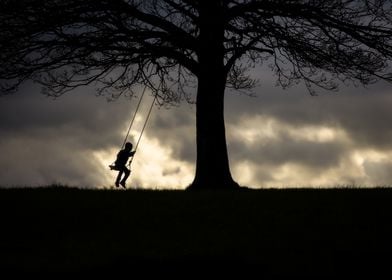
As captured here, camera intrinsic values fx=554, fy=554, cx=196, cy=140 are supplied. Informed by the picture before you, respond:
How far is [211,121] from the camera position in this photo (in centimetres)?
1655

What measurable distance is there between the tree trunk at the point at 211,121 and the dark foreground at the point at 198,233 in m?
2.61

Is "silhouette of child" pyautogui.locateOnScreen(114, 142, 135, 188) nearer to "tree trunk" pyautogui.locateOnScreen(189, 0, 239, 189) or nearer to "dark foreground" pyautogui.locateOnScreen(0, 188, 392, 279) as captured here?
"tree trunk" pyautogui.locateOnScreen(189, 0, 239, 189)

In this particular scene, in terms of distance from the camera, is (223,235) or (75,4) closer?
(223,235)

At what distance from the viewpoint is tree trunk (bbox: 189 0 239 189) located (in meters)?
16.4

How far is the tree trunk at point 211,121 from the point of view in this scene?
1644cm

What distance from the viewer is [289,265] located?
860 cm

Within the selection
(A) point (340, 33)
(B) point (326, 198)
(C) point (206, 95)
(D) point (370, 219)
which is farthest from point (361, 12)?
(D) point (370, 219)

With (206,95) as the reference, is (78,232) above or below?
below

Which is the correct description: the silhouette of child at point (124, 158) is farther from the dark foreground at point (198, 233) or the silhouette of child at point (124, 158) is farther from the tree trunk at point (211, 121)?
the dark foreground at point (198, 233)

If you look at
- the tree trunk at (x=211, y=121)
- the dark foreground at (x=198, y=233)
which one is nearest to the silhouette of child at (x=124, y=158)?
the tree trunk at (x=211, y=121)

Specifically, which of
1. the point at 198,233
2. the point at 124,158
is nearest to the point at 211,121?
the point at 124,158

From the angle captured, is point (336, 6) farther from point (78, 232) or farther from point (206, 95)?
point (78, 232)

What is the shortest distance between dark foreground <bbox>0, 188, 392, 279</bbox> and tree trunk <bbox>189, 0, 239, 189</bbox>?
2.61 metres

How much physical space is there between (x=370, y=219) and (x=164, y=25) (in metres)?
8.52
